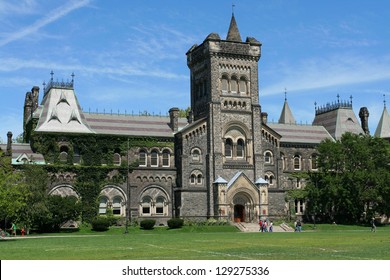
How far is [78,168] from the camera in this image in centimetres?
6769

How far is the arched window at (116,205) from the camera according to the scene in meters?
69.0

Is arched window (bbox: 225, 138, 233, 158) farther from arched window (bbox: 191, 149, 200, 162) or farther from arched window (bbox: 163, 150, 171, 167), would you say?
arched window (bbox: 163, 150, 171, 167)

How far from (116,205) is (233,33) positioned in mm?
25377

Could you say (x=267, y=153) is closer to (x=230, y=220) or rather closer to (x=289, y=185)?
(x=289, y=185)

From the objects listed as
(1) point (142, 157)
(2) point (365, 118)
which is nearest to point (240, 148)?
(1) point (142, 157)

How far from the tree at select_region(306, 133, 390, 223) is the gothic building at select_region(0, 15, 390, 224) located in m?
4.97

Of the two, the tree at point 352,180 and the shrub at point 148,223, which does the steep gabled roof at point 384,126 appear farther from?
the shrub at point 148,223

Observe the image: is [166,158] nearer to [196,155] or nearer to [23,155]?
[196,155]

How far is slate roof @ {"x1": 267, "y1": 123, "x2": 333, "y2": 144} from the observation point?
81.5 meters

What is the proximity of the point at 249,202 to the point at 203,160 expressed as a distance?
713 centimetres

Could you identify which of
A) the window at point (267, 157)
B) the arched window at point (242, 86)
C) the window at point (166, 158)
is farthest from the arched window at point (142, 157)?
the window at point (267, 157)

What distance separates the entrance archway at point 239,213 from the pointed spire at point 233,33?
66.2 ft

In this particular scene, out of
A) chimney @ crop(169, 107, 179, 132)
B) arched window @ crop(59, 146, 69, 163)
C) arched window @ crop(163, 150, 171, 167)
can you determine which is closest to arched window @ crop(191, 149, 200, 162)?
arched window @ crop(163, 150, 171, 167)
